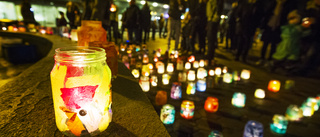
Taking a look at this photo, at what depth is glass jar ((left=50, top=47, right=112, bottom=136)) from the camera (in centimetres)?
93

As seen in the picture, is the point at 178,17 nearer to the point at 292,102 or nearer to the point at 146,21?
the point at 146,21

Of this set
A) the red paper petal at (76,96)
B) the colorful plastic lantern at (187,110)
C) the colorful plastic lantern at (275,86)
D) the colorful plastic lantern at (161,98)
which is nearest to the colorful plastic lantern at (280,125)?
the colorful plastic lantern at (187,110)

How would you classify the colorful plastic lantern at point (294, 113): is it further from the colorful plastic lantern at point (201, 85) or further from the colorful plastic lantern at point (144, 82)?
the colorful plastic lantern at point (144, 82)

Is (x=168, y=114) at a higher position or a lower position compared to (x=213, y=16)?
lower

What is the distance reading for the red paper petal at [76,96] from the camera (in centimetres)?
93

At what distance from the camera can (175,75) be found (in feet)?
16.0

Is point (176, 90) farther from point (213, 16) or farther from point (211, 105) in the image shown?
point (213, 16)

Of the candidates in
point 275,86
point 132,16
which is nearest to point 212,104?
point 275,86

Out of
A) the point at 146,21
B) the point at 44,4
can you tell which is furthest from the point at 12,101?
the point at 44,4

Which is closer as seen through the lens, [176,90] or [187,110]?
[187,110]

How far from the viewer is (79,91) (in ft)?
3.05

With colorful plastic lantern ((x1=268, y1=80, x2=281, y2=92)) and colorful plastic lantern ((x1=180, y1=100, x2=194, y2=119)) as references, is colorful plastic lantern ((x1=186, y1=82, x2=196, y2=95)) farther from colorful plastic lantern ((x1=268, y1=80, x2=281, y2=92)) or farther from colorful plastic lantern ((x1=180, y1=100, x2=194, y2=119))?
colorful plastic lantern ((x1=268, y1=80, x2=281, y2=92))

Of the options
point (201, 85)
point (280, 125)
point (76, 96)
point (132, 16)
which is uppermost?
point (132, 16)

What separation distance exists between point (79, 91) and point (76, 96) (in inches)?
1.2
